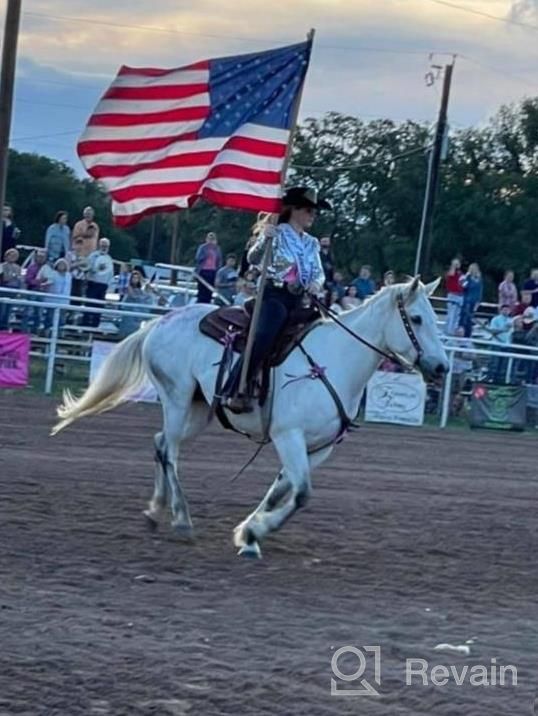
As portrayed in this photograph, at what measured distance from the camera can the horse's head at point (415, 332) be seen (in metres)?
11.5

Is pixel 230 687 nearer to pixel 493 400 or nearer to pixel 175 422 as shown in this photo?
pixel 175 422

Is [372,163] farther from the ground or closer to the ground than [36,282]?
farther from the ground

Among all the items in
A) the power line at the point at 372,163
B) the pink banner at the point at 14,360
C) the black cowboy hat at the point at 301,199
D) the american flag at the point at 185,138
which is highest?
the power line at the point at 372,163

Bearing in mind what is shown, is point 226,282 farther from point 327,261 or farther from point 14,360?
point 327,261

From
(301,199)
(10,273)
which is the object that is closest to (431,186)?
(10,273)

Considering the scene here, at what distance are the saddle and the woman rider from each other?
58mm

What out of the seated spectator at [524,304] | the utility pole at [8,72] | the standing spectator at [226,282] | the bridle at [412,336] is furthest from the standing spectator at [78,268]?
the bridle at [412,336]

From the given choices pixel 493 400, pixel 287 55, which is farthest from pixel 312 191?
pixel 493 400

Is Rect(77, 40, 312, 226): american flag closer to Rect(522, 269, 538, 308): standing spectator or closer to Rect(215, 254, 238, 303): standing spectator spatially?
Rect(215, 254, 238, 303): standing spectator

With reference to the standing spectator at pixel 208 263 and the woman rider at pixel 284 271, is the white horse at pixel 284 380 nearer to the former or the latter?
the woman rider at pixel 284 271

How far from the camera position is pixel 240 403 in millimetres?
11352

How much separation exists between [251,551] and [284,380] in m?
1.34

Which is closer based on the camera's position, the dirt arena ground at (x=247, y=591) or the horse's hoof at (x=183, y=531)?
the dirt arena ground at (x=247, y=591)

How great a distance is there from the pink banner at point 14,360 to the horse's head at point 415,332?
13060mm
